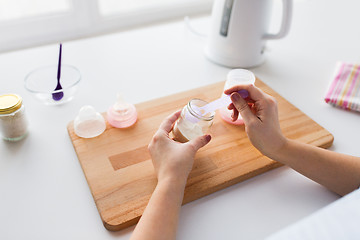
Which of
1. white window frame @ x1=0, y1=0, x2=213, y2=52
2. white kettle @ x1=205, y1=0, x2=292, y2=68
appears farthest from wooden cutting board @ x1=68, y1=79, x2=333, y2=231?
white window frame @ x1=0, y1=0, x2=213, y2=52

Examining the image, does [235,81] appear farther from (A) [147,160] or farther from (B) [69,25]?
(B) [69,25]

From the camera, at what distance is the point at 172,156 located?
24.9 inches

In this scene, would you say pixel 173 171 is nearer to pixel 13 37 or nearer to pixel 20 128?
pixel 20 128

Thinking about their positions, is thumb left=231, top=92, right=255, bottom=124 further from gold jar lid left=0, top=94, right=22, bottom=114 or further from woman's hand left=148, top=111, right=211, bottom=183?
gold jar lid left=0, top=94, right=22, bottom=114

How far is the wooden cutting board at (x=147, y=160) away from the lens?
0.62m

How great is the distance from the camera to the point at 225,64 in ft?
3.35

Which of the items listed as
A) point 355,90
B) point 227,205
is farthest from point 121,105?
point 355,90

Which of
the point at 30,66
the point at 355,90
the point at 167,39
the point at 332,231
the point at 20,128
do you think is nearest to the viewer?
the point at 332,231

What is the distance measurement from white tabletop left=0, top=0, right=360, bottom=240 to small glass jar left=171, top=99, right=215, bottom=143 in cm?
13

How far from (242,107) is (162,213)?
272 millimetres

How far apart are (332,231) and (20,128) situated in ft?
2.10

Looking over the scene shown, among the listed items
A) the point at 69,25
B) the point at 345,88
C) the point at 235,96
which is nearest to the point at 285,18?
the point at 345,88

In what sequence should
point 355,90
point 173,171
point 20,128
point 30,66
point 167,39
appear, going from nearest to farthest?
1. point 173,171
2. point 20,128
3. point 355,90
4. point 30,66
5. point 167,39

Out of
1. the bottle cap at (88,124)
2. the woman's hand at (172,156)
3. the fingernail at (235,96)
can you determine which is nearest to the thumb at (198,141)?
the woman's hand at (172,156)
